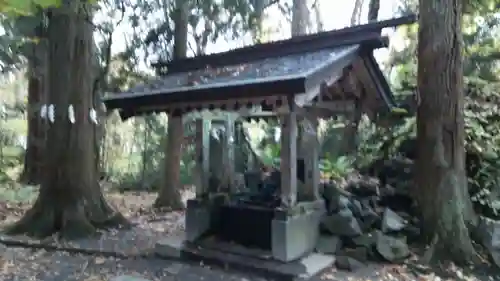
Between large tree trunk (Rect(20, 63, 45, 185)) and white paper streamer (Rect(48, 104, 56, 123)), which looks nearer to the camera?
white paper streamer (Rect(48, 104, 56, 123))

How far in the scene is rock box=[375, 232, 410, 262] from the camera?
5.31 meters

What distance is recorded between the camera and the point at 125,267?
552 centimetres

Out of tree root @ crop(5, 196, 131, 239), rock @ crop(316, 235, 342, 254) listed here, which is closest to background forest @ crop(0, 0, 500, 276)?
tree root @ crop(5, 196, 131, 239)

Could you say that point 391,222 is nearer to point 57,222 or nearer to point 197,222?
point 197,222

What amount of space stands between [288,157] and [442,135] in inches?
83.3

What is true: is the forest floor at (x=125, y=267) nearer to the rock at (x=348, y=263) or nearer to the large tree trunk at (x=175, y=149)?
the rock at (x=348, y=263)

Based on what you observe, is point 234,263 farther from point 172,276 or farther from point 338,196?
point 338,196

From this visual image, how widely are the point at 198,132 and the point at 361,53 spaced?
2698mm

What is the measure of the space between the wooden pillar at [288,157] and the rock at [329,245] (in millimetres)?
863

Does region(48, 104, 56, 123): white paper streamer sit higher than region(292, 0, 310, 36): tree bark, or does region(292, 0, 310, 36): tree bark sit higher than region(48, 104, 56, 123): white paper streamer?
region(292, 0, 310, 36): tree bark

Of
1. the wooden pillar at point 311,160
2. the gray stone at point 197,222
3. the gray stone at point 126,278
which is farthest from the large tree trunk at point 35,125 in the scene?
the wooden pillar at point 311,160

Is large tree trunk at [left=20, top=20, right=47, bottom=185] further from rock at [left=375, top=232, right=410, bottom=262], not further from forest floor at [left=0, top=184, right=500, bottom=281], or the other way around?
rock at [left=375, top=232, right=410, bottom=262]

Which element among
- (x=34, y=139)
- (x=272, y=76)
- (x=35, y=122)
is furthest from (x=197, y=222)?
(x=35, y=122)

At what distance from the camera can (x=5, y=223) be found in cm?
818
